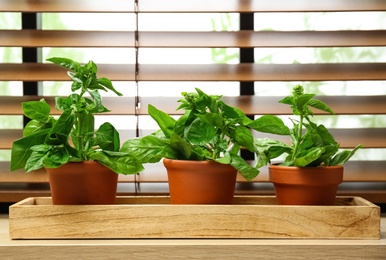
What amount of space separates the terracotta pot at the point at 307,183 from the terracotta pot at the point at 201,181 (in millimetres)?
101

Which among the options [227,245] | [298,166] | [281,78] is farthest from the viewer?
[281,78]

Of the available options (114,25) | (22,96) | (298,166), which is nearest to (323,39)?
(298,166)

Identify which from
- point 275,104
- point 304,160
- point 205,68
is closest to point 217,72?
point 205,68

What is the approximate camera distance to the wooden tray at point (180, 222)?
1.21 metres

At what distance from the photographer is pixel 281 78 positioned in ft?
4.98

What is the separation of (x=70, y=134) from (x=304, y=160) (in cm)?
47

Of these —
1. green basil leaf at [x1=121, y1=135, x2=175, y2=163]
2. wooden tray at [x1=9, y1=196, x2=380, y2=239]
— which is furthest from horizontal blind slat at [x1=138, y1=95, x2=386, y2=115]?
wooden tray at [x1=9, y1=196, x2=380, y2=239]

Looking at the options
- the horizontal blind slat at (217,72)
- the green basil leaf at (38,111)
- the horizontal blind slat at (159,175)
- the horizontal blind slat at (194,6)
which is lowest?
the horizontal blind slat at (159,175)

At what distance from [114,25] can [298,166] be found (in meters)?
0.66

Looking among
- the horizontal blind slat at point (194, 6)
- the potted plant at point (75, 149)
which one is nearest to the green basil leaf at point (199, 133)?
the potted plant at point (75, 149)

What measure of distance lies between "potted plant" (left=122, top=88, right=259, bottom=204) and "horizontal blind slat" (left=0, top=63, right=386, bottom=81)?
0.26 metres

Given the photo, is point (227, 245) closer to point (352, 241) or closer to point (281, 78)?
point (352, 241)

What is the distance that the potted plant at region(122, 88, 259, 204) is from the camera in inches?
48.8

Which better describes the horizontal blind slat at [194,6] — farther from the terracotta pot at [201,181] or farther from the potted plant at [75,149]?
the terracotta pot at [201,181]
